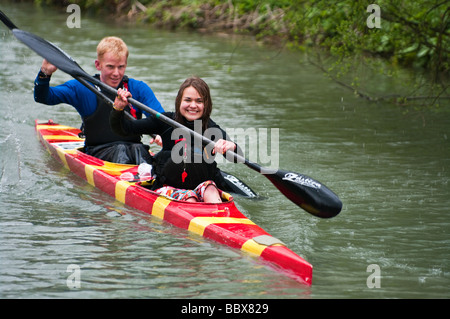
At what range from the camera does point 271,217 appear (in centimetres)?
559

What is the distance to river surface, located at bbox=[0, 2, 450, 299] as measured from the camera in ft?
13.7

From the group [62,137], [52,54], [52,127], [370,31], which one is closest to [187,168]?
[52,54]

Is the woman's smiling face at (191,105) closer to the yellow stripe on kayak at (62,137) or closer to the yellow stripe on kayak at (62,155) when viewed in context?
the yellow stripe on kayak at (62,155)

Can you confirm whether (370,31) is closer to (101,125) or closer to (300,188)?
(101,125)

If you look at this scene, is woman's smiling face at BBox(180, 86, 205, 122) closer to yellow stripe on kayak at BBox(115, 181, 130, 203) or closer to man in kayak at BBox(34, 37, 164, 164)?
yellow stripe on kayak at BBox(115, 181, 130, 203)

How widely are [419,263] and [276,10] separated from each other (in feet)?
33.6

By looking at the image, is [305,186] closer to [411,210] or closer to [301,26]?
[411,210]

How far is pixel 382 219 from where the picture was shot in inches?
220

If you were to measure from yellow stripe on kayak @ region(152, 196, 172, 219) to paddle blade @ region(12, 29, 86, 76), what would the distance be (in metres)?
1.38

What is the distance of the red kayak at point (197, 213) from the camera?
170 inches

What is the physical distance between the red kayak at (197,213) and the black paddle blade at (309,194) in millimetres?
374

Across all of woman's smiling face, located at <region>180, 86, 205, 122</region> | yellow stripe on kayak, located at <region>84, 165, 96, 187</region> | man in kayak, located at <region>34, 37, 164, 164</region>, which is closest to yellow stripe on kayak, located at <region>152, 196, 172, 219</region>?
woman's smiling face, located at <region>180, 86, 205, 122</region>

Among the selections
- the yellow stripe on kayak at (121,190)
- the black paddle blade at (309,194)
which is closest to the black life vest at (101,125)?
the yellow stripe on kayak at (121,190)
